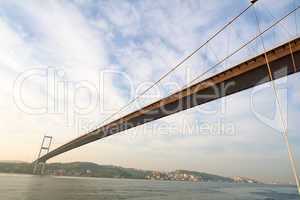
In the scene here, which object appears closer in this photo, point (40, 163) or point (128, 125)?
point (128, 125)

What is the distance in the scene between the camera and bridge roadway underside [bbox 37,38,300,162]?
14.1 m

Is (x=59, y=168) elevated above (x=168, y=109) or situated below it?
below

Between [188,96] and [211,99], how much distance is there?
185 cm

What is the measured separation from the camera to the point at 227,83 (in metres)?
17.9

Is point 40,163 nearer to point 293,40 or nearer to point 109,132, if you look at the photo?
point 109,132

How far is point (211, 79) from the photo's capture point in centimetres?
1869

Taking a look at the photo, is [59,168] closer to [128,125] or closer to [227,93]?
[128,125]

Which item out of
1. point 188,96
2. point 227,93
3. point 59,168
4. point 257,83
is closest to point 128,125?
point 188,96

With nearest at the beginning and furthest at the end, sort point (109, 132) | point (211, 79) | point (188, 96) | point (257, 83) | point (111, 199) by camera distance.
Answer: point (257, 83) < point (211, 79) < point (188, 96) < point (111, 199) < point (109, 132)

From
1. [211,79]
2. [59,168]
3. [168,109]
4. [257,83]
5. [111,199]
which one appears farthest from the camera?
[59,168]

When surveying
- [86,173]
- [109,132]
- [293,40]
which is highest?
[293,40]

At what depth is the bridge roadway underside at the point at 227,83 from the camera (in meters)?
14.1

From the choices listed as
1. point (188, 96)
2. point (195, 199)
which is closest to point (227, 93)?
point (188, 96)

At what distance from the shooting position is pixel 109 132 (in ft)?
117
